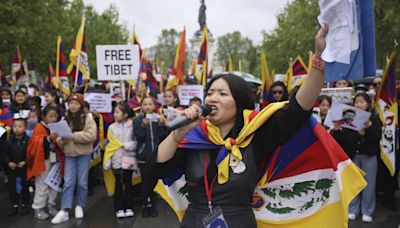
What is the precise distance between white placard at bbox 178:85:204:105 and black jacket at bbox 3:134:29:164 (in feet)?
11.2

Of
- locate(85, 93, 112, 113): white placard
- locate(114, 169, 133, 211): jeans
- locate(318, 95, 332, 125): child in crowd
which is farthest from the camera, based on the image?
locate(85, 93, 112, 113): white placard

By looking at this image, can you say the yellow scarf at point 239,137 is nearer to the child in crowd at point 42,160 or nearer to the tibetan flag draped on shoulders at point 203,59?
the child in crowd at point 42,160

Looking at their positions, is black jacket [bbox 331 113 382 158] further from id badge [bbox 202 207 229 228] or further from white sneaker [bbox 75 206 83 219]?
white sneaker [bbox 75 206 83 219]

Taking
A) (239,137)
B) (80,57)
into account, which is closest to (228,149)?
(239,137)

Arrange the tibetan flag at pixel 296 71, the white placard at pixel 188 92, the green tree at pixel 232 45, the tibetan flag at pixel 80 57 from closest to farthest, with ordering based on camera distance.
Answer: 1. the white placard at pixel 188 92
2. the tibetan flag at pixel 80 57
3. the tibetan flag at pixel 296 71
4. the green tree at pixel 232 45

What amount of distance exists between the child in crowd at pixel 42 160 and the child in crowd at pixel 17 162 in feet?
0.50

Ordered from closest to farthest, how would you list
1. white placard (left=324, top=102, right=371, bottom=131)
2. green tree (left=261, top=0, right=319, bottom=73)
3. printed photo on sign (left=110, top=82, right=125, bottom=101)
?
white placard (left=324, top=102, right=371, bottom=131)
printed photo on sign (left=110, top=82, right=125, bottom=101)
green tree (left=261, top=0, right=319, bottom=73)

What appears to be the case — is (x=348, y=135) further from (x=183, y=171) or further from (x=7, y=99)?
(x=7, y=99)

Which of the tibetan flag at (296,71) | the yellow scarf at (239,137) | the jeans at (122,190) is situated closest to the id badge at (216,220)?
the yellow scarf at (239,137)

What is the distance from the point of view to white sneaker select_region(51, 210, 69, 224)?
212 inches

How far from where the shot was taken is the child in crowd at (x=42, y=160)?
5.56 meters

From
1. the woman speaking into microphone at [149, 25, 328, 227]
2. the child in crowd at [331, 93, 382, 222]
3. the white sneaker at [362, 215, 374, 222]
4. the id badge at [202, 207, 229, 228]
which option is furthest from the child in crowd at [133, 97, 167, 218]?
Result: the id badge at [202, 207, 229, 228]

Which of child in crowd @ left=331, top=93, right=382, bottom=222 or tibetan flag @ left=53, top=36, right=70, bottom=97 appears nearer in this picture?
child in crowd @ left=331, top=93, right=382, bottom=222

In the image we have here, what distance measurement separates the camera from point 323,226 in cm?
240
